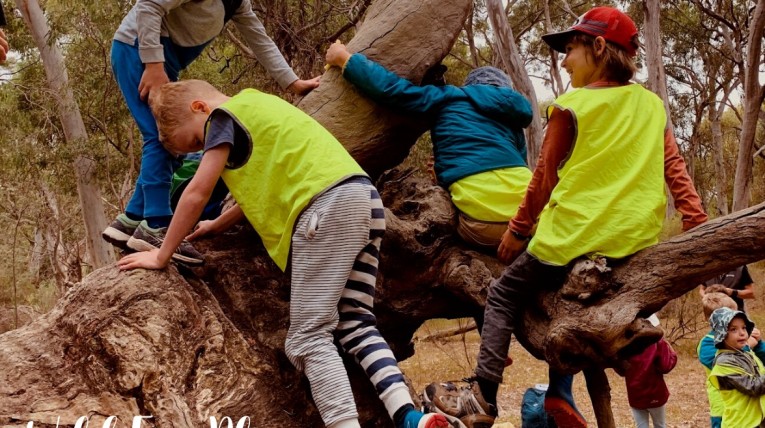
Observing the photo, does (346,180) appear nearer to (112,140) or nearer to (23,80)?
(112,140)

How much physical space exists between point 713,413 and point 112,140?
31.1ft

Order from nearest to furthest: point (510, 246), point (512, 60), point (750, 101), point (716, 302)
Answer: point (510, 246)
point (716, 302)
point (750, 101)
point (512, 60)

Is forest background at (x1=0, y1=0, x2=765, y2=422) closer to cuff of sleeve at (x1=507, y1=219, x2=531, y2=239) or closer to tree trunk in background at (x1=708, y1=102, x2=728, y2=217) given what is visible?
tree trunk in background at (x1=708, y1=102, x2=728, y2=217)

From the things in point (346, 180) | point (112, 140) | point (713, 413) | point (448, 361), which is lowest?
point (448, 361)

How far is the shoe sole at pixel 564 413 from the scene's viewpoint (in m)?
3.23

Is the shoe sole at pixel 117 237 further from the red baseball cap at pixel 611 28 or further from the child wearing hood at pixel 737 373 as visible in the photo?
the child wearing hood at pixel 737 373

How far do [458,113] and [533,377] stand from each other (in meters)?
7.12

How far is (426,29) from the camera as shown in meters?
3.65

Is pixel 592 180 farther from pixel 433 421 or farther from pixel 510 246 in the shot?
pixel 433 421

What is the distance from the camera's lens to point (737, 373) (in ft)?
13.3

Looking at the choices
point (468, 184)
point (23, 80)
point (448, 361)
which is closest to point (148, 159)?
point (468, 184)

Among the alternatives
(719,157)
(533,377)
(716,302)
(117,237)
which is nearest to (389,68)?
(117,237)

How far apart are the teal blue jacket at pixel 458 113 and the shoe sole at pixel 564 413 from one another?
1.04 m

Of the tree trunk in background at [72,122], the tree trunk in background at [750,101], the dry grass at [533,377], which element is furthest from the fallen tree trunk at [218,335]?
the tree trunk in background at [72,122]
